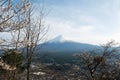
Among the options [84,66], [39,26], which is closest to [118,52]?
[84,66]

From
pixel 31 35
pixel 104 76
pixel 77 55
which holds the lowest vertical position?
pixel 104 76

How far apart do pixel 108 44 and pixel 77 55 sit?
3.29 meters

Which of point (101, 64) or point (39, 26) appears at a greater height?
point (39, 26)

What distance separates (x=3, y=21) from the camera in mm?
11141

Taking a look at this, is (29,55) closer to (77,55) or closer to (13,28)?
(77,55)

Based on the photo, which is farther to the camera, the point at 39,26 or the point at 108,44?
the point at 108,44

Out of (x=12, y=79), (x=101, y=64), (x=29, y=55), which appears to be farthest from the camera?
(x=101, y=64)

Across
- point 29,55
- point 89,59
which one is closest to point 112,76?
point 89,59

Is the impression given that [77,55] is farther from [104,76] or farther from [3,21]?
[3,21]

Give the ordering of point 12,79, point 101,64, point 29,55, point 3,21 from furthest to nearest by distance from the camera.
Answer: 1. point 101,64
2. point 29,55
3. point 12,79
4. point 3,21

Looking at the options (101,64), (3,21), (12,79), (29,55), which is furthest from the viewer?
(101,64)

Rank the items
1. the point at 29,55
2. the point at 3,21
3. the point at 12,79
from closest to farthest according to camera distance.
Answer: the point at 3,21 < the point at 12,79 < the point at 29,55

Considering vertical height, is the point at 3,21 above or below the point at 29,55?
above

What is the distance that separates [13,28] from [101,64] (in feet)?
56.4
